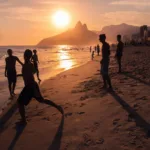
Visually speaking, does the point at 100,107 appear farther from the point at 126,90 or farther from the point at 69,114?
the point at 126,90

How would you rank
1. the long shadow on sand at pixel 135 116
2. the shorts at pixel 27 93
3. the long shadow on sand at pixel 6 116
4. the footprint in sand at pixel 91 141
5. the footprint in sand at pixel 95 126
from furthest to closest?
the long shadow on sand at pixel 6 116
the shorts at pixel 27 93
the footprint in sand at pixel 95 126
the long shadow on sand at pixel 135 116
the footprint in sand at pixel 91 141

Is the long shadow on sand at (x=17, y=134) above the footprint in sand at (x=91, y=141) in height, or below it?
below

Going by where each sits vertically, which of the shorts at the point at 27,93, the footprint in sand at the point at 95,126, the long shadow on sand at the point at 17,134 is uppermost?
the shorts at the point at 27,93

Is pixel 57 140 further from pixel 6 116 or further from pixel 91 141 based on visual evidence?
pixel 6 116

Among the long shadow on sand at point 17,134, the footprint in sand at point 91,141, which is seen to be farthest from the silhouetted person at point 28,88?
the footprint in sand at point 91,141

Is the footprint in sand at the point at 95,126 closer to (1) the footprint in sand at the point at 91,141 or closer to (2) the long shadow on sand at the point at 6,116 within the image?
(1) the footprint in sand at the point at 91,141

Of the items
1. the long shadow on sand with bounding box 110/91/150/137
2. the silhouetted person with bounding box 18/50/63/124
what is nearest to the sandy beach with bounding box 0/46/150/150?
the long shadow on sand with bounding box 110/91/150/137

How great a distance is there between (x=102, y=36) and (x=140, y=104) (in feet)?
9.23

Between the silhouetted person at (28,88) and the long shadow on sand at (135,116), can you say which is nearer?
the long shadow on sand at (135,116)

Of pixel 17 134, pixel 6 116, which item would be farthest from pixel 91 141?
pixel 6 116

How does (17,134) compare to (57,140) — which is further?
(17,134)

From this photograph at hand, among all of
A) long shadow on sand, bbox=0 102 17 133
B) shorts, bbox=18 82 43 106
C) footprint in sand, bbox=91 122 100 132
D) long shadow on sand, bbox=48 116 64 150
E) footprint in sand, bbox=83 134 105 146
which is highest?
shorts, bbox=18 82 43 106

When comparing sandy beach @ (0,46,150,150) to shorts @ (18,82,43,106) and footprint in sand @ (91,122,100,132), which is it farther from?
shorts @ (18,82,43,106)

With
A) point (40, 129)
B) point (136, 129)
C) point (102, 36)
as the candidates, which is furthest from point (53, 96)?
point (136, 129)
